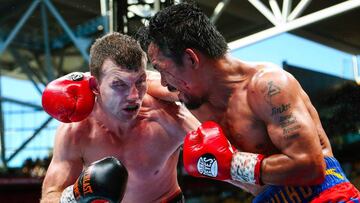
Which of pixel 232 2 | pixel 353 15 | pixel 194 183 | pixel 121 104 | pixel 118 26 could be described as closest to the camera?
pixel 121 104

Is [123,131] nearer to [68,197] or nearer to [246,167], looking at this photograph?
[68,197]

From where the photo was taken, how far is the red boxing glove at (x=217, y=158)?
151 centimetres

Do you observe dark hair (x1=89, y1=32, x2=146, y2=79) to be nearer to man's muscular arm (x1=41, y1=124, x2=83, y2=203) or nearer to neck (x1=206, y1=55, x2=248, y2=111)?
man's muscular arm (x1=41, y1=124, x2=83, y2=203)

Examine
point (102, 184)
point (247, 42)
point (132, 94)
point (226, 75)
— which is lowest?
point (247, 42)

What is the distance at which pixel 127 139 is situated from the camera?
2168 mm

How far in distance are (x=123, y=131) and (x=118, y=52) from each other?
1.22ft

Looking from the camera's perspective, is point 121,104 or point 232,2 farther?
point 232,2

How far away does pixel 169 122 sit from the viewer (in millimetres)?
2186

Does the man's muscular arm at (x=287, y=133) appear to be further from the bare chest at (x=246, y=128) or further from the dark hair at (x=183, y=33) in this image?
the dark hair at (x=183, y=33)

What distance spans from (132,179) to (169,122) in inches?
12.0

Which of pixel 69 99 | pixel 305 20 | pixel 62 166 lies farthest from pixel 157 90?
pixel 305 20

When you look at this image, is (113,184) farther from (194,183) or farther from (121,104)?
(194,183)

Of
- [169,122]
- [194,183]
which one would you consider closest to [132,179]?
[169,122]

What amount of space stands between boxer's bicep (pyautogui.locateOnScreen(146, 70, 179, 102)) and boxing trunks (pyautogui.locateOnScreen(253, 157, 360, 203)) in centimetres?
66
